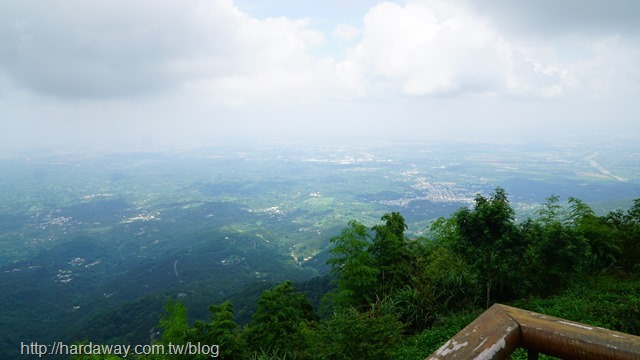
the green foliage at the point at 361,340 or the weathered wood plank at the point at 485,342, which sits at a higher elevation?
the weathered wood plank at the point at 485,342

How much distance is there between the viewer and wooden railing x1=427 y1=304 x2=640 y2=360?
3.58 feet

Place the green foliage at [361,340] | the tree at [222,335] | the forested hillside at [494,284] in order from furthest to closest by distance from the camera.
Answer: the tree at [222,335]
the forested hillside at [494,284]
the green foliage at [361,340]

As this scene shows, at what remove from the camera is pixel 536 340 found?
123 centimetres

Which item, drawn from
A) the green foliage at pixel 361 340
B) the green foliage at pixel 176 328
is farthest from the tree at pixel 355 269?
the green foliage at pixel 176 328

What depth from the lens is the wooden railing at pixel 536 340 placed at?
1.09m

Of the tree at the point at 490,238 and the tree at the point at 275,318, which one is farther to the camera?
the tree at the point at 275,318

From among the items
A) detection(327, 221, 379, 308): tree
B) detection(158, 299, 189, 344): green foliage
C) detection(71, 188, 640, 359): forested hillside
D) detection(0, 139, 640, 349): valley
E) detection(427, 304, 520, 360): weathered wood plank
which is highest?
detection(427, 304, 520, 360): weathered wood plank

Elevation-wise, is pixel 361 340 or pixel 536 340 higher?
pixel 536 340

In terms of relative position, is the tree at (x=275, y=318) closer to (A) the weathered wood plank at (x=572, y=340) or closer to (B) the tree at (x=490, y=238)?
(B) the tree at (x=490, y=238)

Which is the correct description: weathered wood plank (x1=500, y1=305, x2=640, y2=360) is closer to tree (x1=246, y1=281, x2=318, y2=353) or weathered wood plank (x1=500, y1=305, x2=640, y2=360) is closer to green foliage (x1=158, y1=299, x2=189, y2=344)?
tree (x1=246, y1=281, x2=318, y2=353)

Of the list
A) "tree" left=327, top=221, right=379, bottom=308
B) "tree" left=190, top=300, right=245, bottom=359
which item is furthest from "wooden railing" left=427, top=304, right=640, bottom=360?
"tree" left=190, top=300, right=245, bottom=359

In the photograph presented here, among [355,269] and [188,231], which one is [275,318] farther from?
[188,231]

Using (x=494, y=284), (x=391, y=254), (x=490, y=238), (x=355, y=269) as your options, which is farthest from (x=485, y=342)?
(x=391, y=254)

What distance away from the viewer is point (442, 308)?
767 centimetres
